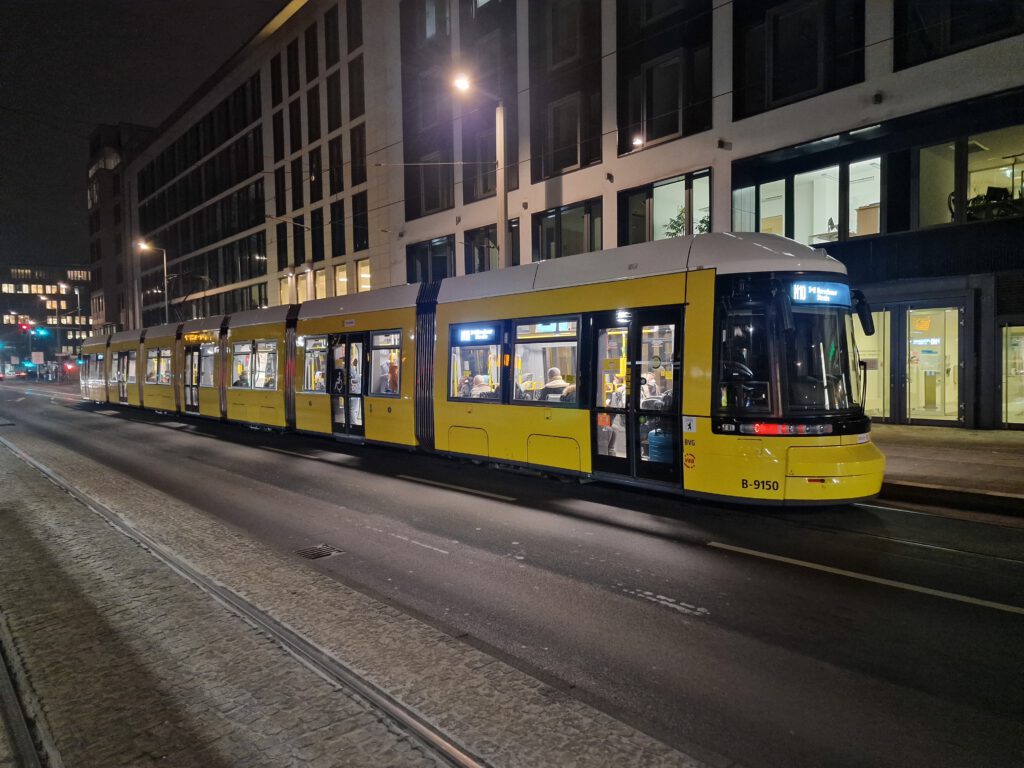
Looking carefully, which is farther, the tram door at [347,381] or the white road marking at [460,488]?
the tram door at [347,381]

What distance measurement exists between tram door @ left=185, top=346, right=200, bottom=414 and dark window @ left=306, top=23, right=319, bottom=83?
72.1 ft

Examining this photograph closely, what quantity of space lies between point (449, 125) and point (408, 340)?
16980mm

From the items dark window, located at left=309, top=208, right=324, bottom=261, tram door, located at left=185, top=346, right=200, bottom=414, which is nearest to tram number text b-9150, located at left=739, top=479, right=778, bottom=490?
tram door, located at left=185, top=346, right=200, bottom=414

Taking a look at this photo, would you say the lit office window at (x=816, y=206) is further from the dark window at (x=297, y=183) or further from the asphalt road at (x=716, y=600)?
the dark window at (x=297, y=183)

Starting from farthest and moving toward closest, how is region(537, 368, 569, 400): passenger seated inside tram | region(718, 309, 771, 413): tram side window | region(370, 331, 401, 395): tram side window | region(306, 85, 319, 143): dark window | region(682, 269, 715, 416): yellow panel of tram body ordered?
region(306, 85, 319, 143): dark window < region(370, 331, 401, 395): tram side window < region(537, 368, 569, 400): passenger seated inside tram < region(682, 269, 715, 416): yellow panel of tram body < region(718, 309, 771, 413): tram side window

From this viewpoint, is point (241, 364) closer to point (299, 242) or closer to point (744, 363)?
point (744, 363)

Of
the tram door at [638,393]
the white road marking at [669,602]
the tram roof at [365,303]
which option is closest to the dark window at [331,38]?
the tram roof at [365,303]

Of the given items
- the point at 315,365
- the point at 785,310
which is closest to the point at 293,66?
the point at 315,365

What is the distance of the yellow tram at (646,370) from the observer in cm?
758

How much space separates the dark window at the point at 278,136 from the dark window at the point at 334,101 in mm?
5761

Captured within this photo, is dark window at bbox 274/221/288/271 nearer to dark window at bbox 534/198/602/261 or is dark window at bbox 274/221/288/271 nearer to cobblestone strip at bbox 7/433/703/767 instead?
dark window at bbox 534/198/602/261

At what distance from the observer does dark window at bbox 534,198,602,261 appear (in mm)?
21234

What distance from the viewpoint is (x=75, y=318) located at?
459 ft

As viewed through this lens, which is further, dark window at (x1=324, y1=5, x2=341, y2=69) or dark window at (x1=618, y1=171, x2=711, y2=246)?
dark window at (x1=324, y1=5, x2=341, y2=69)
